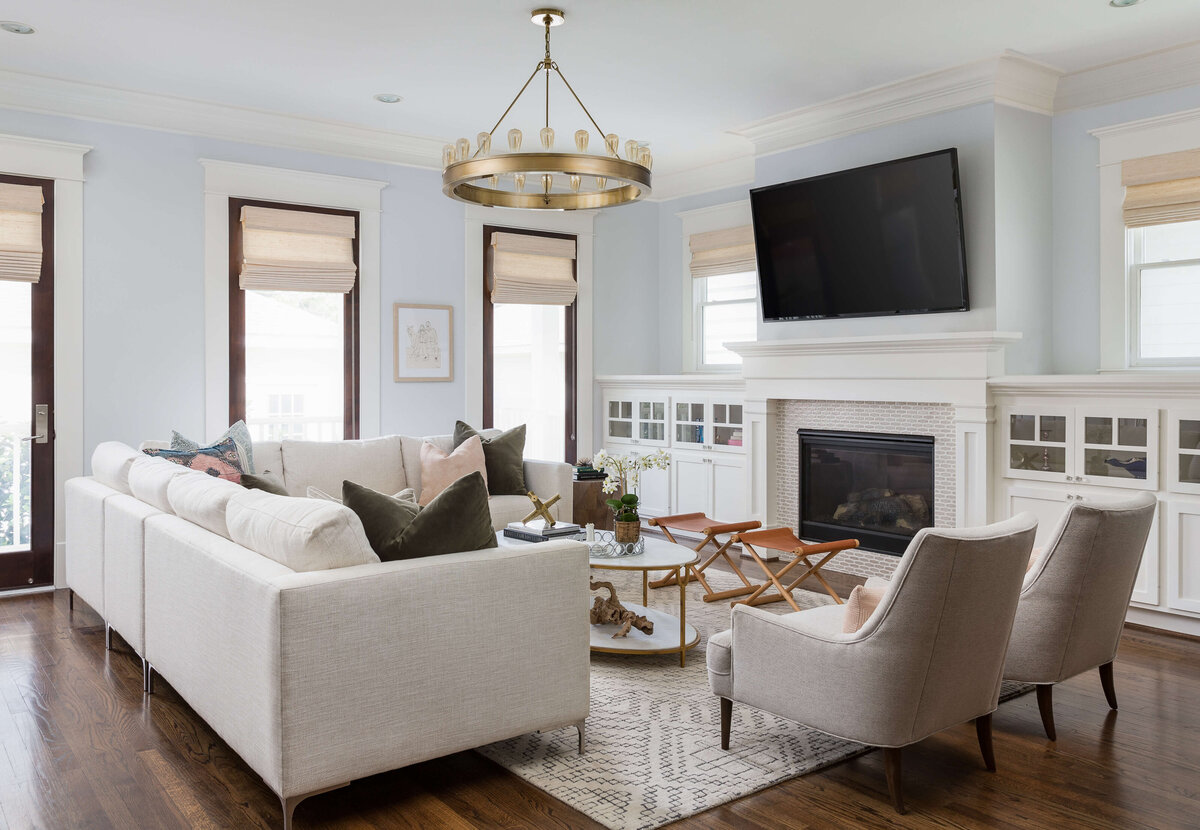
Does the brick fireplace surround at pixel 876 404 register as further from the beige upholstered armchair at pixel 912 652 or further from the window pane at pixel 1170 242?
the beige upholstered armchair at pixel 912 652

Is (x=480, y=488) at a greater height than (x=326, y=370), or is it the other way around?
(x=326, y=370)

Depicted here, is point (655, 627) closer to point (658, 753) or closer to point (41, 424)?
point (658, 753)

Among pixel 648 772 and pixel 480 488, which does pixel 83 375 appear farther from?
pixel 648 772

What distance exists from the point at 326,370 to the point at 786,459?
3.15m

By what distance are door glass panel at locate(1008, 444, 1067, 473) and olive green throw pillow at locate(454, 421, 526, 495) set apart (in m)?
2.91

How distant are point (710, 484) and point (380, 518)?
13.8ft

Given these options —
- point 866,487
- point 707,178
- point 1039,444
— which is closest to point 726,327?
point 707,178

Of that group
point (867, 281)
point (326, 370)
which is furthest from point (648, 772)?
point (326, 370)

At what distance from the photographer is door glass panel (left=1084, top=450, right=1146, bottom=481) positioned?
4375 mm

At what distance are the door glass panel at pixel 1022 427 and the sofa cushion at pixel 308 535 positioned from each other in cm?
362

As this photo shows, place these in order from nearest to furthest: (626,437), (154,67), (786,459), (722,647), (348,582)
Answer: (348,582) < (722,647) < (154,67) < (786,459) < (626,437)

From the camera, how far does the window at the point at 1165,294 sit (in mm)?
4691

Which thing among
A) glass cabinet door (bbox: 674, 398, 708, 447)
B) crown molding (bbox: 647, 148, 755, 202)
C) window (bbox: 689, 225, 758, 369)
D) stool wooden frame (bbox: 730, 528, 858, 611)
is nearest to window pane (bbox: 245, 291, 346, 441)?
glass cabinet door (bbox: 674, 398, 708, 447)

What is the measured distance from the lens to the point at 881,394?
17.5ft
